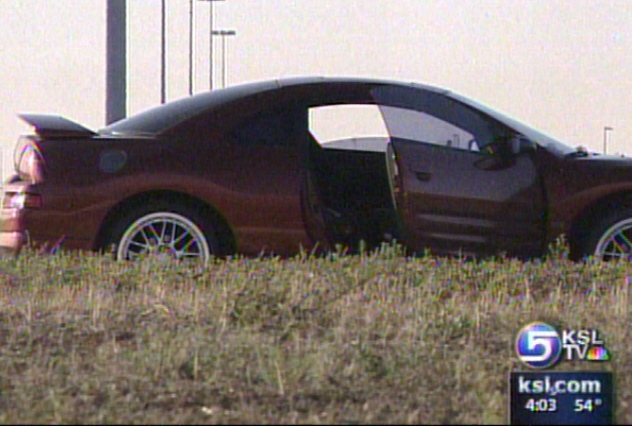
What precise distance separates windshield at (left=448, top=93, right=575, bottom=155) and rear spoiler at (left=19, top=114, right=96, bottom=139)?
8.79 feet

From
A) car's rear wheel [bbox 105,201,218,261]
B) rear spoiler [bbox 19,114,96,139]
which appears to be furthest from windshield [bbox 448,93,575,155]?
rear spoiler [bbox 19,114,96,139]

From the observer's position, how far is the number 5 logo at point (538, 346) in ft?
19.0

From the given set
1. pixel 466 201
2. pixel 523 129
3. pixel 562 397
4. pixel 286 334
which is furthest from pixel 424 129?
pixel 562 397

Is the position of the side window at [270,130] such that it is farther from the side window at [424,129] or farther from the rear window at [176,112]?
the side window at [424,129]

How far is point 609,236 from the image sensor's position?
344 inches

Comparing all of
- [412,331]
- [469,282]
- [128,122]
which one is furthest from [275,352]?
[128,122]

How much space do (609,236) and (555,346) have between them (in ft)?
9.86

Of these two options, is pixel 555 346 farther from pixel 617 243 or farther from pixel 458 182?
pixel 617 243

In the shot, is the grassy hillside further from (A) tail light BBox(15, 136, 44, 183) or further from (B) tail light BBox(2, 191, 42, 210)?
(A) tail light BBox(15, 136, 44, 183)

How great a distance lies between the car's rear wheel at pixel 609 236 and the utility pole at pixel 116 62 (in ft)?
28.2

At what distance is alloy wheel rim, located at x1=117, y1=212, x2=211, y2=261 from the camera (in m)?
8.28

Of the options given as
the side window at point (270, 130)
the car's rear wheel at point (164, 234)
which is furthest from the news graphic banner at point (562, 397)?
the side window at point (270, 130)

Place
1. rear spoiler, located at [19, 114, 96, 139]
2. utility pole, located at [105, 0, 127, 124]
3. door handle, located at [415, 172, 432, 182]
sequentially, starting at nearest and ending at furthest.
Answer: rear spoiler, located at [19, 114, 96, 139], door handle, located at [415, 172, 432, 182], utility pole, located at [105, 0, 127, 124]

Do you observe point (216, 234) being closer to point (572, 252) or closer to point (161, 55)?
point (572, 252)
